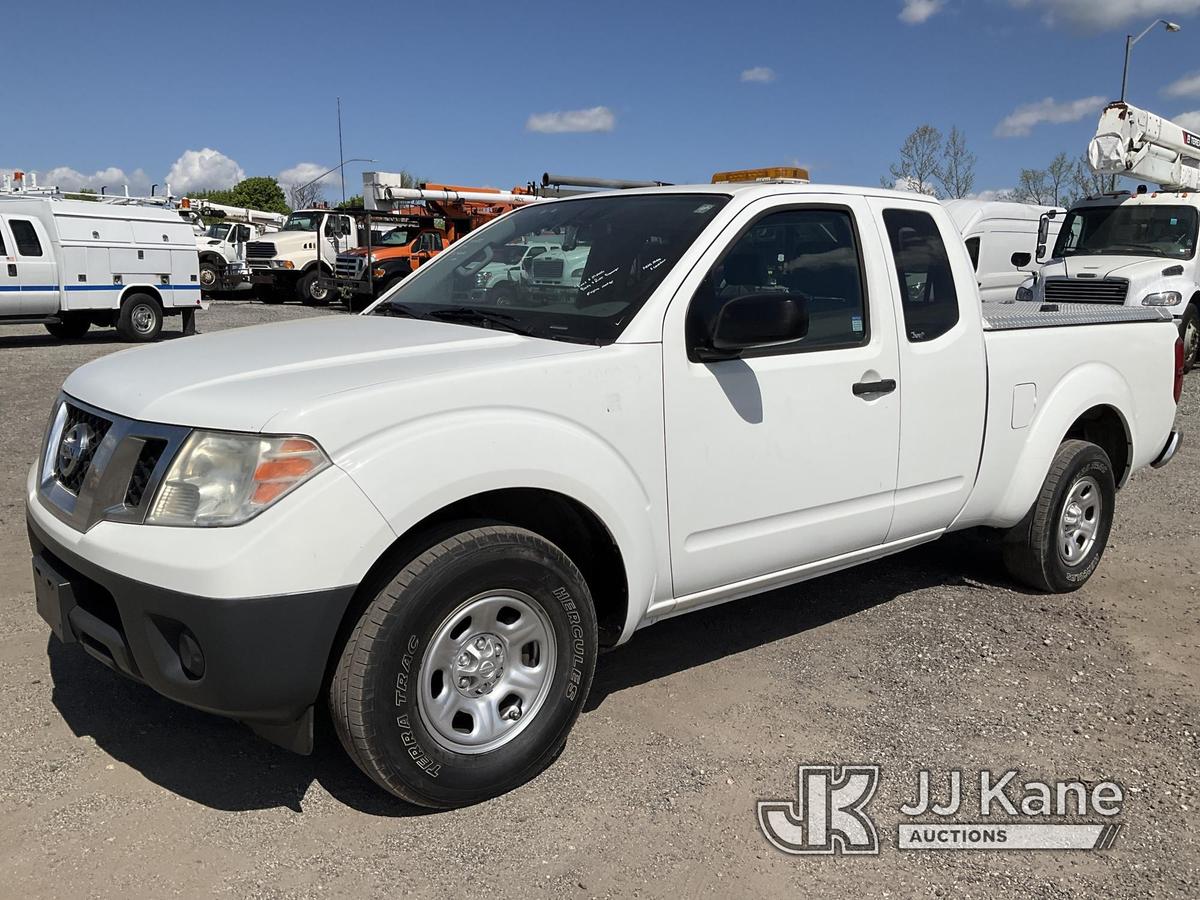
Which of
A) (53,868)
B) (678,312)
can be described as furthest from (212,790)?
(678,312)

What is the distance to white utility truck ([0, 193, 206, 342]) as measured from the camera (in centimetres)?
1504

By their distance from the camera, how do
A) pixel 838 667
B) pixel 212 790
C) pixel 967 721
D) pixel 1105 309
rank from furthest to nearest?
pixel 1105 309, pixel 838 667, pixel 967 721, pixel 212 790

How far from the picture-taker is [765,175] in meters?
4.61

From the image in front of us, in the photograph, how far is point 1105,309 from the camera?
198 inches

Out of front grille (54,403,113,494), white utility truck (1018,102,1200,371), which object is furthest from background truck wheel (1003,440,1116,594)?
white utility truck (1018,102,1200,371)

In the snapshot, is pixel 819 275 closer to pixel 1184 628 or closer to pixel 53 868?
pixel 1184 628

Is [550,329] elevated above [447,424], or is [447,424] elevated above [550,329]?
[550,329]

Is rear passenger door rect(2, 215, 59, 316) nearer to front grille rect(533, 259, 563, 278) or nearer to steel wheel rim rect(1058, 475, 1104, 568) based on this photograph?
front grille rect(533, 259, 563, 278)

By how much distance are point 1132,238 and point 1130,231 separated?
0.12 metres

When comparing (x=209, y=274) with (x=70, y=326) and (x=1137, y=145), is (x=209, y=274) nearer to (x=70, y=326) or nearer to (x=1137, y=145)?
(x=70, y=326)

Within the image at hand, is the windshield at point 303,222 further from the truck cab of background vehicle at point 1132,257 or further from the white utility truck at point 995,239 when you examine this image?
the truck cab of background vehicle at point 1132,257

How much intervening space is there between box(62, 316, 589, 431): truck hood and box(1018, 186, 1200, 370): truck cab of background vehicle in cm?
1239

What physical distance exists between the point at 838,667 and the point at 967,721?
581 mm

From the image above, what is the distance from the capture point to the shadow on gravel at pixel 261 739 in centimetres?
312
